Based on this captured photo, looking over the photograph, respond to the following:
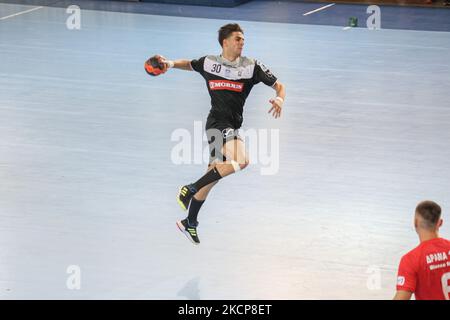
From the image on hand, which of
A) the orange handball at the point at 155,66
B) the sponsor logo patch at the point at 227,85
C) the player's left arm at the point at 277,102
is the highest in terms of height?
the orange handball at the point at 155,66

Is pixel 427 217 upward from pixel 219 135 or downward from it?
downward

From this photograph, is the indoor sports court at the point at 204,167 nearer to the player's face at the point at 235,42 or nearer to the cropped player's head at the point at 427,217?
the player's face at the point at 235,42

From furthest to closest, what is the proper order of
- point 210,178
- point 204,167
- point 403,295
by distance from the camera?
point 204,167, point 210,178, point 403,295

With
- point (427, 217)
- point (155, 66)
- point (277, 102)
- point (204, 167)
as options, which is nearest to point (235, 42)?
point (277, 102)

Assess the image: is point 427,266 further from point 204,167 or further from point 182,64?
point 204,167

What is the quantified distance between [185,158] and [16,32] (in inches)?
411

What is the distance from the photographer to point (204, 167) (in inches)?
480

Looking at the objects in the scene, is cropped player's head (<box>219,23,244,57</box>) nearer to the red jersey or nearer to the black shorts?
the black shorts

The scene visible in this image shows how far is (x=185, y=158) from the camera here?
1248cm

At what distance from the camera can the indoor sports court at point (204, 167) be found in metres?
8.67

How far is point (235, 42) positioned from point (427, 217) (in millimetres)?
3893

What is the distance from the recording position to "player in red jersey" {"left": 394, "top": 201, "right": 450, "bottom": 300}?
5961mm

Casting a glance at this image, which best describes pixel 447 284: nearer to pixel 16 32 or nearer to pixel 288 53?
pixel 288 53

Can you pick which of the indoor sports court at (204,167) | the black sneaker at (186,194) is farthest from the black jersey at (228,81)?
the indoor sports court at (204,167)
